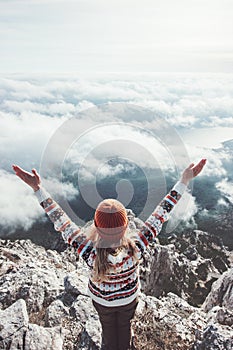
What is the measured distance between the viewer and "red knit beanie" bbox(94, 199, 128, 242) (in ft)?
17.7

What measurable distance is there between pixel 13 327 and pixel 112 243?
13.4ft

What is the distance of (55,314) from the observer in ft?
30.6

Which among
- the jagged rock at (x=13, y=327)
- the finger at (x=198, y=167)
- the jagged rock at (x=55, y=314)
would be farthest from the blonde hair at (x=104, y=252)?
the jagged rock at (x=55, y=314)

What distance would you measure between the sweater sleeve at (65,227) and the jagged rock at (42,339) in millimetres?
3096

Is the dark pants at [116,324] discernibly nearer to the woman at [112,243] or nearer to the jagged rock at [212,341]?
the woman at [112,243]

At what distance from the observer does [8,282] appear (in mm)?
11367

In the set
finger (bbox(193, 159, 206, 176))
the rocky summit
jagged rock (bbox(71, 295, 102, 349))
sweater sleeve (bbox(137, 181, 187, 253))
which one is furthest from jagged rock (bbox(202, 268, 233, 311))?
sweater sleeve (bbox(137, 181, 187, 253))

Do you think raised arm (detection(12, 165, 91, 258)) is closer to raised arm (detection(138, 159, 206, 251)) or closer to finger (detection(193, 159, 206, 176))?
raised arm (detection(138, 159, 206, 251))

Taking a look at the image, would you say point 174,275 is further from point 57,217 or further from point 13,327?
point 57,217

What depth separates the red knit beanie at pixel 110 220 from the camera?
539cm

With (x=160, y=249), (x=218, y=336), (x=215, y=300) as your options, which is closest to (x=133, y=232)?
(x=218, y=336)

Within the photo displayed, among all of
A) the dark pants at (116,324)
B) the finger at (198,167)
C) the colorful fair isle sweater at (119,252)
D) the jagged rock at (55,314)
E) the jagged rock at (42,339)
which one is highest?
the finger at (198,167)

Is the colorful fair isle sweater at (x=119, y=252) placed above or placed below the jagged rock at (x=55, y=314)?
above

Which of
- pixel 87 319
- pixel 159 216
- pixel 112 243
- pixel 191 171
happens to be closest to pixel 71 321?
pixel 87 319
